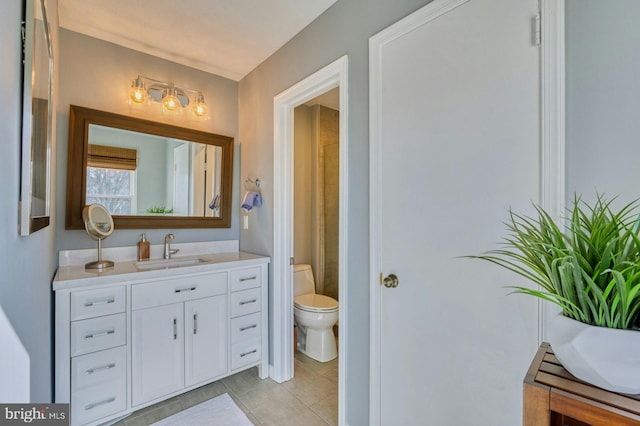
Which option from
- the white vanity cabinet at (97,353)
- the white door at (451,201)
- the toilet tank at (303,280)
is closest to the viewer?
the white door at (451,201)

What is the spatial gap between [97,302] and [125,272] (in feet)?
0.65

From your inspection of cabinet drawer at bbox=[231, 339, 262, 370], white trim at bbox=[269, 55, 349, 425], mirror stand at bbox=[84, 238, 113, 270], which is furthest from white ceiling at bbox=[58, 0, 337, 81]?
cabinet drawer at bbox=[231, 339, 262, 370]

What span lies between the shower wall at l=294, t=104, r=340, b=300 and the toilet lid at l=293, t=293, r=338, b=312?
1.24 ft

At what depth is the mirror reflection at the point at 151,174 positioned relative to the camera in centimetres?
207

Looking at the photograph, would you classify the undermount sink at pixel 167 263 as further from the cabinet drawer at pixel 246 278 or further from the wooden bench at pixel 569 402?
the wooden bench at pixel 569 402

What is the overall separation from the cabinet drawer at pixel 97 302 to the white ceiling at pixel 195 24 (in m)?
1.70

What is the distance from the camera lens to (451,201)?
1.20 metres

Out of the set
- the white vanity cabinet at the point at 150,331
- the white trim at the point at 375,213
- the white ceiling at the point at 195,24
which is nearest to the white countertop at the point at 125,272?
the white vanity cabinet at the point at 150,331

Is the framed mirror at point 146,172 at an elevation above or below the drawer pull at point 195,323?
above

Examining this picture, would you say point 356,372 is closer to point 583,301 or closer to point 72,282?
point 583,301

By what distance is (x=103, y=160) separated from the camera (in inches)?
81.8

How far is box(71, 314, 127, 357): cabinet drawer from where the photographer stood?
153 cm

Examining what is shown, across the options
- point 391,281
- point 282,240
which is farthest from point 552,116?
point 282,240

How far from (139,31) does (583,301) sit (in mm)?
2691
